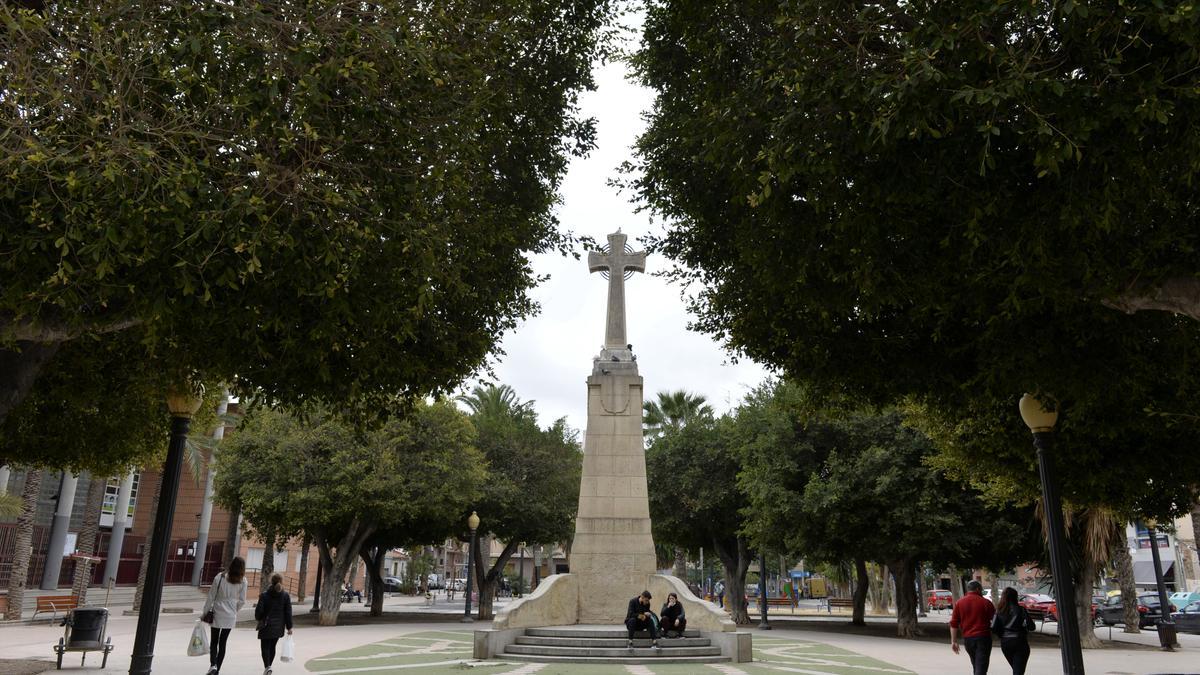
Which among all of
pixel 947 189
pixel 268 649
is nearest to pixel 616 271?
pixel 268 649

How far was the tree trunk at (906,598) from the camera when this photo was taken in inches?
1025

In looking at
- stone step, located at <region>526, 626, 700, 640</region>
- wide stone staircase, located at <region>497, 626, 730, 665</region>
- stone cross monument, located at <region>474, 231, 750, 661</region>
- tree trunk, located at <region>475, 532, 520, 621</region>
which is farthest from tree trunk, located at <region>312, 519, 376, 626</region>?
wide stone staircase, located at <region>497, 626, 730, 665</region>

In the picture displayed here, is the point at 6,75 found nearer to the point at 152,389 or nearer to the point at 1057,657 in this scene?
the point at 152,389

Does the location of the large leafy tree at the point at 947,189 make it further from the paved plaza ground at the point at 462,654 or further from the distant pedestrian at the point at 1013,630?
the paved plaza ground at the point at 462,654

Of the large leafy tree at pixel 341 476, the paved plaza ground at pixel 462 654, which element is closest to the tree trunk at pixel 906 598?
the paved plaza ground at pixel 462 654

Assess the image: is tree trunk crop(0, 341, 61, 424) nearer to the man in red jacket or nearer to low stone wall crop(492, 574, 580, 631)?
low stone wall crop(492, 574, 580, 631)

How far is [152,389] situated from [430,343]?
14.1 feet

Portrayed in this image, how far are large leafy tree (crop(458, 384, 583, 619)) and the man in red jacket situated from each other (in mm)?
22759

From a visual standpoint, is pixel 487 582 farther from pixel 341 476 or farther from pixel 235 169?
pixel 235 169

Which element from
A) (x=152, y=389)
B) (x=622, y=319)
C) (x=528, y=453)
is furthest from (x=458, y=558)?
(x=152, y=389)

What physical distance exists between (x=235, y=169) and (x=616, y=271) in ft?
46.4

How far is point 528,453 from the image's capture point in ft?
116

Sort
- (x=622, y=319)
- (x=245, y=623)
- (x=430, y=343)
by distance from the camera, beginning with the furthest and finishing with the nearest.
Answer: (x=245, y=623), (x=622, y=319), (x=430, y=343)

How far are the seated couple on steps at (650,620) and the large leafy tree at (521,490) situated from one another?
17.3 metres
